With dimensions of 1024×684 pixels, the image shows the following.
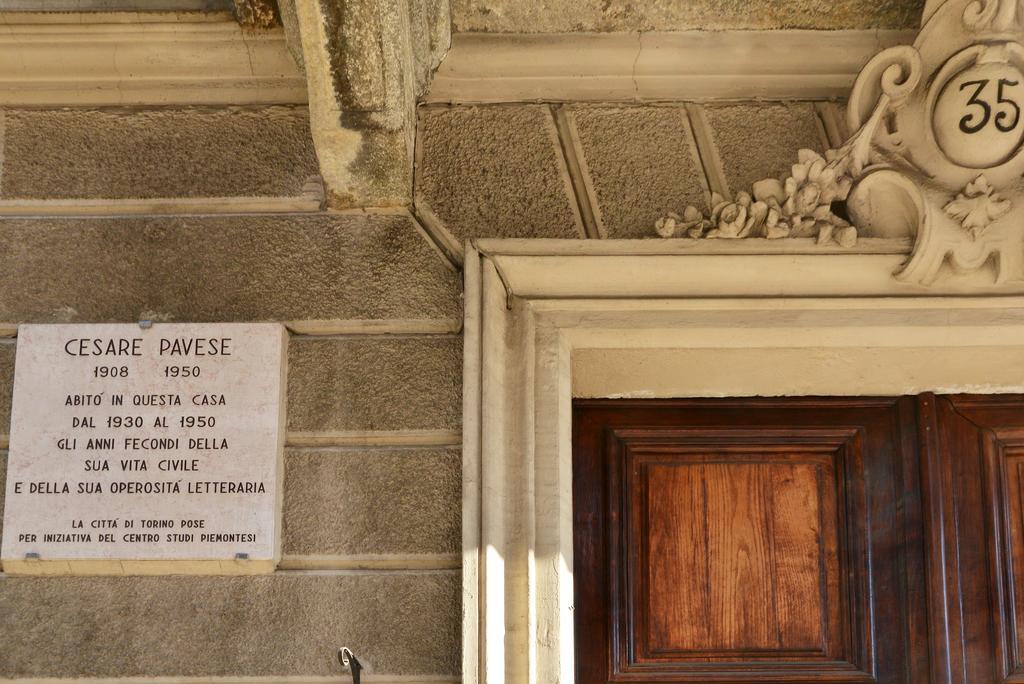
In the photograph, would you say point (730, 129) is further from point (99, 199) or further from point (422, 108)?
point (99, 199)

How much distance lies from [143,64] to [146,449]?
0.95 metres

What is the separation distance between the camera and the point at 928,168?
3051mm

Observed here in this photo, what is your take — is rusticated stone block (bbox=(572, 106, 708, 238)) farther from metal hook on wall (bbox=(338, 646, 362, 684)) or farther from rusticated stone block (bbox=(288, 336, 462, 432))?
metal hook on wall (bbox=(338, 646, 362, 684))

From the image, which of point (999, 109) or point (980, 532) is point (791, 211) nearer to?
point (999, 109)

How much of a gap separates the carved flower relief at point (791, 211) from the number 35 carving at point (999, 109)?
30 centimetres

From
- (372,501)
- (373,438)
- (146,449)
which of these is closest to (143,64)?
(146,449)

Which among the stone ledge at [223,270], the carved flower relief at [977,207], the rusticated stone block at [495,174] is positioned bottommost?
the stone ledge at [223,270]

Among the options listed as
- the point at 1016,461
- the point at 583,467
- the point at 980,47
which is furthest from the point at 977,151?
the point at 583,467

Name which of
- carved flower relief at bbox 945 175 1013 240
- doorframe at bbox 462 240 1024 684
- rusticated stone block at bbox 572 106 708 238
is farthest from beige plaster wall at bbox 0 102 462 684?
carved flower relief at bbox 945 175 1013 240

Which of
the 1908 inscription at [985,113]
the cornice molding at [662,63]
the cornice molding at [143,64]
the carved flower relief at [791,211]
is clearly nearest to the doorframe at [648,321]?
the carved flower relief at [791,211]

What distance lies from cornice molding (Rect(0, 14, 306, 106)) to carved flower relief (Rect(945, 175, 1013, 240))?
5.18 feet

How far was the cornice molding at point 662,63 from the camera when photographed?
3178 mm

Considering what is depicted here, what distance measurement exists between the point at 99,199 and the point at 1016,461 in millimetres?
2352

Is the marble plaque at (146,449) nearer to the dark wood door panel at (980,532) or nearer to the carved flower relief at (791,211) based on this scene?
the carved flower relief at (791,211)
